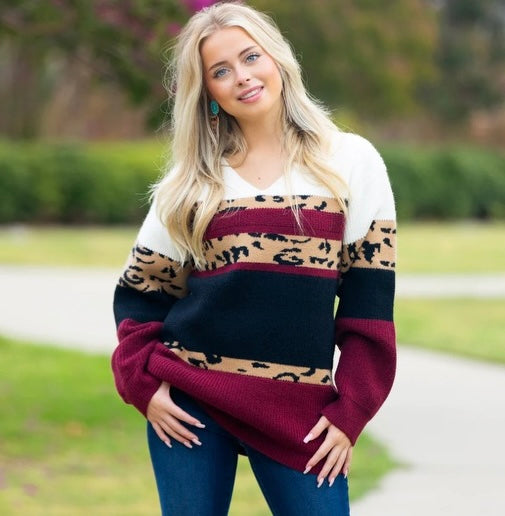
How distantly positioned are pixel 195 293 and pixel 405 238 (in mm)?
19300

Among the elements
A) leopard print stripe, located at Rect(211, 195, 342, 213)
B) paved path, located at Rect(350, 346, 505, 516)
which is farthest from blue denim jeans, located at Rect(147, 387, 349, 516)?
paved path, located at Rect(350, 346, 505, 516)

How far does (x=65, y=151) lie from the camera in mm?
23469

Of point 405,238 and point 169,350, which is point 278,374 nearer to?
point 169,350

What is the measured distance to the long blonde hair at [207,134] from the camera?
2910 mm

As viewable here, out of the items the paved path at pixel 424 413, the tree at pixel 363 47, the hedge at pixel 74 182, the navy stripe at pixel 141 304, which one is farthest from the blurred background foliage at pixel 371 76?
the navy stripe at pixel 141 304

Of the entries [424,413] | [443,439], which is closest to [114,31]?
[424,413]

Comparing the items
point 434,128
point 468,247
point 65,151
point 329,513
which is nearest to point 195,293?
point 329,513

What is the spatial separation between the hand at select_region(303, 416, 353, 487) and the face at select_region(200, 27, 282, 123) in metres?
0.77

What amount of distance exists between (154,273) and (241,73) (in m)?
0.55

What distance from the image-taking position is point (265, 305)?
9.21 ft

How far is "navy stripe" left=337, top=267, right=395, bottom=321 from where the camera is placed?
2.84 m

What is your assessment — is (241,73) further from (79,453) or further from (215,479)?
(79,453)

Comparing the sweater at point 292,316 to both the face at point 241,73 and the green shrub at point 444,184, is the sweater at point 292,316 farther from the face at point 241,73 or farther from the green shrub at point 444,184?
the green shrub at point 444,184

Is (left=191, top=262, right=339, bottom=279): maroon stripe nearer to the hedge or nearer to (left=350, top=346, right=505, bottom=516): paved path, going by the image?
(left=350, top=346, right=505, bottom=516): paved path
